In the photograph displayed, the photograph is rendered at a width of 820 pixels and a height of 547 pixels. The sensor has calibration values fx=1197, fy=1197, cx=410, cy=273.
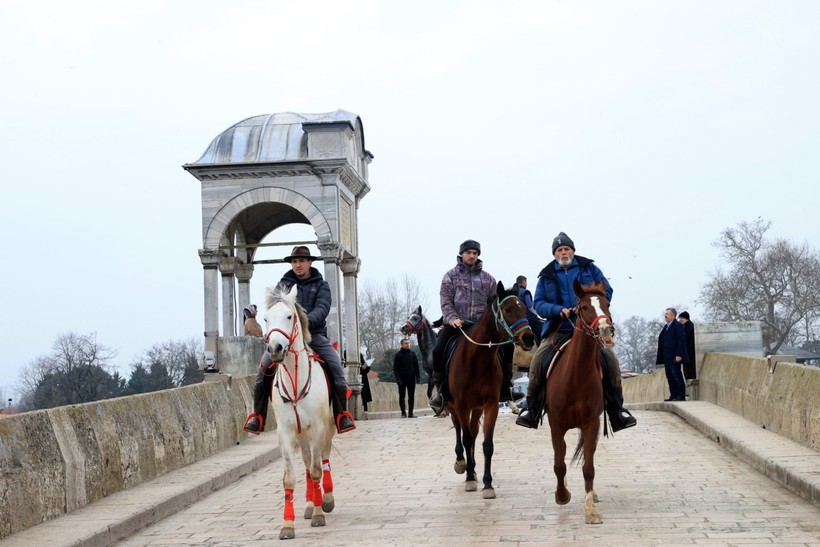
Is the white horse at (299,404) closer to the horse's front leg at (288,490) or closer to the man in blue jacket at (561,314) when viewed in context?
the horse's front leg at (288,490)

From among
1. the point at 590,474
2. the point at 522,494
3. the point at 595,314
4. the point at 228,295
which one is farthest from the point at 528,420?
the point at 228,295

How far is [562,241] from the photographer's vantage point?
11.4 meters

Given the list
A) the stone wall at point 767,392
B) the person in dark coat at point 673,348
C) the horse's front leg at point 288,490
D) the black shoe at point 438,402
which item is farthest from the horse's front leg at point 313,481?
the person in dark coat at point 673,348

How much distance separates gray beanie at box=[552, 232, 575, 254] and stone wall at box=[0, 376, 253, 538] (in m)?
4.89

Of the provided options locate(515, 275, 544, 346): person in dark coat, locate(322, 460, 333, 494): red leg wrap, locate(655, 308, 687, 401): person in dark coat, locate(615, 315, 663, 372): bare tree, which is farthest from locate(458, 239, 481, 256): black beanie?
locate(615, 315, 663, 372): bare tree

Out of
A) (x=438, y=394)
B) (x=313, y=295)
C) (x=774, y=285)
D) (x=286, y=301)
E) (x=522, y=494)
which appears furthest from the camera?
(x=774, y=285)

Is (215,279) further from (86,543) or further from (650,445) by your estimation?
(86,543)

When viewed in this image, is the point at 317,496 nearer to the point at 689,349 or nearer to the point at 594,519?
the point at 594,519

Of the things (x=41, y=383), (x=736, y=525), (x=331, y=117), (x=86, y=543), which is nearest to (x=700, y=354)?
(x=331, y=117)

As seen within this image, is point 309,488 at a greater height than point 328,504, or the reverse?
point 309,488

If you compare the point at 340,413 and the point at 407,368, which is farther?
Answer: the point at 407,368

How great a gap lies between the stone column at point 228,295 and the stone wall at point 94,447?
46.7 feet

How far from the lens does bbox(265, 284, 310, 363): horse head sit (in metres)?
9.87

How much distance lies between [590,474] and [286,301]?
2.98 meters
